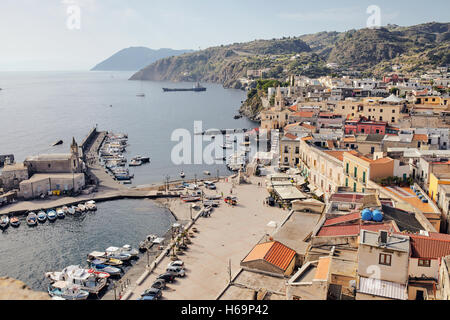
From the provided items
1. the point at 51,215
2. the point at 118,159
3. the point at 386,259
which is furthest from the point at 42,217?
the point at 386,259

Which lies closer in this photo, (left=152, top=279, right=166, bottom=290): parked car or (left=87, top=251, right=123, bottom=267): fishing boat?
(left=152, top=279, right=166, bottom=290): parked car

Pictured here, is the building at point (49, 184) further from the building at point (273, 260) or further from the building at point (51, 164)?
the building at point (273, 260)

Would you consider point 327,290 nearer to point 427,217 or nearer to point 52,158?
point 427,217

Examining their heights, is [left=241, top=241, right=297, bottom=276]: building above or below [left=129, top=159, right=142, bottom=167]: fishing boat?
above

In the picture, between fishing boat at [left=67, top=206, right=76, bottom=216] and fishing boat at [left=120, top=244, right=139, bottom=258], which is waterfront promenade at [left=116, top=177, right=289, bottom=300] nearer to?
fishing boat at [left=120, top=244, right=139, bottom=258]

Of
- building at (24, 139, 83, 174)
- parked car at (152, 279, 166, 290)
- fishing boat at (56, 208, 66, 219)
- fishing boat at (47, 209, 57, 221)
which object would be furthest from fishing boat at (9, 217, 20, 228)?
parked car at (152, 279, 166, 290)

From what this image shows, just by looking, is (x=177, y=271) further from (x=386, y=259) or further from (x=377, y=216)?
(x=386, y=259)
